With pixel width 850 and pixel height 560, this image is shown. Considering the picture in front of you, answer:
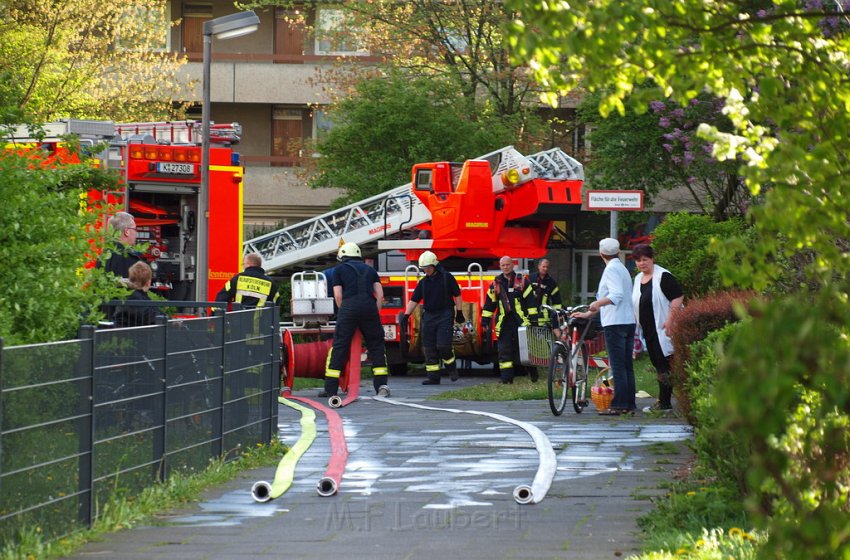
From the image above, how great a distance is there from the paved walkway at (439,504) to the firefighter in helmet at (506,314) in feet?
20.6

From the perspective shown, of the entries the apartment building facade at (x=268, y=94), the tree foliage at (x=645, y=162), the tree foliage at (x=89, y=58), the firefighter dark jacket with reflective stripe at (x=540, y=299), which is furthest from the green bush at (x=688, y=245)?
the apartment building facade at (x=268, y=94)

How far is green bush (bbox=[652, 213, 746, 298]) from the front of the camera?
67.1 feet

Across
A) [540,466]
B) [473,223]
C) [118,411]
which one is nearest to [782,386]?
[118,411]

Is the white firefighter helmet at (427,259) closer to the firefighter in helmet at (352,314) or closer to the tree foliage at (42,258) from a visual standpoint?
the firefighter in helmet at (352,314)

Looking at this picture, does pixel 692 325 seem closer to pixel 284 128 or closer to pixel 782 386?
pixel 782 386

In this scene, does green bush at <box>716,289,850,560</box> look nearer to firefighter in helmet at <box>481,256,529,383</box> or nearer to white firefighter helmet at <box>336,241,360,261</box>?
white firefighter helmet at <box>336,241,360,261</box>

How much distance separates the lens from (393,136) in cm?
3116

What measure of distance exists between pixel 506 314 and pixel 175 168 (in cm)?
470

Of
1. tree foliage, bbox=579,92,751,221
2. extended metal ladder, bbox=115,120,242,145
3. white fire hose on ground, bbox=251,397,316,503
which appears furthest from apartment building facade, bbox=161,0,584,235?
white fire hose on ground, bbox=251,397,316,503

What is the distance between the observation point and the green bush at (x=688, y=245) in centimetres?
2044

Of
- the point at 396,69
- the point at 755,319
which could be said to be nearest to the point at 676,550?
the point at 755,319

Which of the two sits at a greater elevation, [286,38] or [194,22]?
[194,22]

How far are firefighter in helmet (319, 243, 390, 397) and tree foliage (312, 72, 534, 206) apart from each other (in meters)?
14.8

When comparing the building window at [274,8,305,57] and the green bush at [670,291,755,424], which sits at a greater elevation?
the building window at [274,8,305,57]
